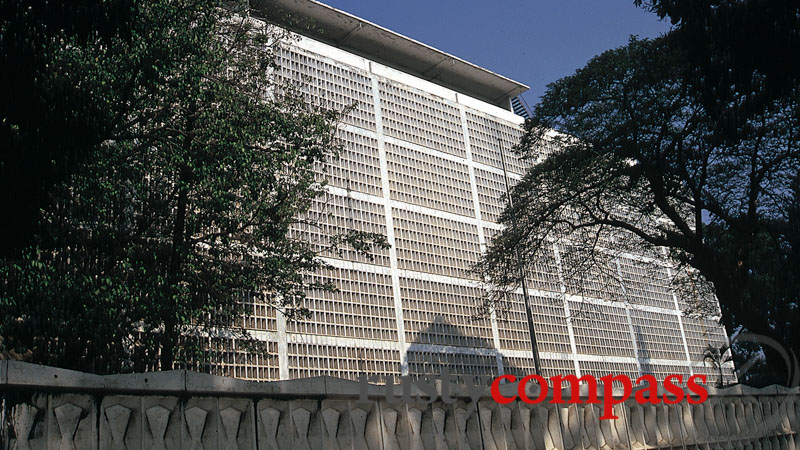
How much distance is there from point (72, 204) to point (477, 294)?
25.5 m

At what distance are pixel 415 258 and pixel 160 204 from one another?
2073cm

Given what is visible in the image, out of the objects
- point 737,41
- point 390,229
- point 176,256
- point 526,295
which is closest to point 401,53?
point 390,229

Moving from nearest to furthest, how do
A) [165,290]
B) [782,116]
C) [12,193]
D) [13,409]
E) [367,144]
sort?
[13,409] → [12,193] → [165,290] → [782,116] → [367,144]

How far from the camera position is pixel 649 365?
44750 mm

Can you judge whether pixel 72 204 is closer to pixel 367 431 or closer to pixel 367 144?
pixel 367 431

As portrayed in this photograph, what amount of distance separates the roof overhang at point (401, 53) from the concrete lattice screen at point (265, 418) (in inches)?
1208

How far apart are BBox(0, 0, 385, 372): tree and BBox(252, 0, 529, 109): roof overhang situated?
2132 centimetres

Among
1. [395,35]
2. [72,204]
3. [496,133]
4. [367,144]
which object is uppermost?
[395,35]

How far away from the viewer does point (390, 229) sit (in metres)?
33.6

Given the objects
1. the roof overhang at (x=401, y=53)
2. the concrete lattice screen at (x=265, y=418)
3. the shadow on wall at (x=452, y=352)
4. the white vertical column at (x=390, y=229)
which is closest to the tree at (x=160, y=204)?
the concrete lattice screen at (x=265, y=418)

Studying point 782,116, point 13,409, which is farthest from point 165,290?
point 782,116

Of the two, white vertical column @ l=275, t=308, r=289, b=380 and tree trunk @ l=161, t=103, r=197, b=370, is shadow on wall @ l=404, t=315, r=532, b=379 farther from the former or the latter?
tree trunk @ l=161, t=103, r=197, b=370

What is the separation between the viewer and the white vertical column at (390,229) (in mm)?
31766

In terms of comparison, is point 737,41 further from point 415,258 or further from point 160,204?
point 415,258
